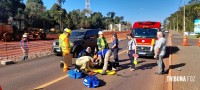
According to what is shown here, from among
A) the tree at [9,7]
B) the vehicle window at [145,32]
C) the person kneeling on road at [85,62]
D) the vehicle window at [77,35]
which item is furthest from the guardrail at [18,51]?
the tree at [9,7]

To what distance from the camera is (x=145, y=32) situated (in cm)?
1778

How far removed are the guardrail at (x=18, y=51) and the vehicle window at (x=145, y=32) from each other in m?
7.05

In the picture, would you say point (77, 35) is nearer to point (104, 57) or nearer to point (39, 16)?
point (104, 57)

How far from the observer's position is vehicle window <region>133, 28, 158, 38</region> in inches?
687

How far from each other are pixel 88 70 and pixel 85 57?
0.55 metres

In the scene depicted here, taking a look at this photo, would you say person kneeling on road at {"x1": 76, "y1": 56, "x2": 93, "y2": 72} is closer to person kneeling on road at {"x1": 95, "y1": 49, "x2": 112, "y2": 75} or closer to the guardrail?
person kneeling on road at {"x1": 95, "y1": 49, "x2": 112, "y2": 75}

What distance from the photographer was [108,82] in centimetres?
977

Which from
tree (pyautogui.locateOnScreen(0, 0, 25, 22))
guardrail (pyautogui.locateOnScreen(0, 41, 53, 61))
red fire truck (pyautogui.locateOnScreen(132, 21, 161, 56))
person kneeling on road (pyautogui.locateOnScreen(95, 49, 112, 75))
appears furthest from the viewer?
tree (pyautogui.locateOnScreen(0, 0, 25, 22))

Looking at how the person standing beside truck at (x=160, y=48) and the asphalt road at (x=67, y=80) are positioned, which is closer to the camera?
the asphalt road at (x=67, y=80)

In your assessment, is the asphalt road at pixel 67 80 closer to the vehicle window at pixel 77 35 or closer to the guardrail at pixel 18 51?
the guardrail at pixel 18 51

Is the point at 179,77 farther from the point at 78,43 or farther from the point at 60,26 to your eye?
the point at 60,26

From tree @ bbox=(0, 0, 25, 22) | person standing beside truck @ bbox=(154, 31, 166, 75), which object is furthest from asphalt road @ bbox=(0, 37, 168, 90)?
tree @ bbox=(0, 0, 25, 22)

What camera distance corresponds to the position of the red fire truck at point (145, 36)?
16656mm

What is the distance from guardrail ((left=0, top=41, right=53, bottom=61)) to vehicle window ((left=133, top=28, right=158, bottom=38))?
705 cm
